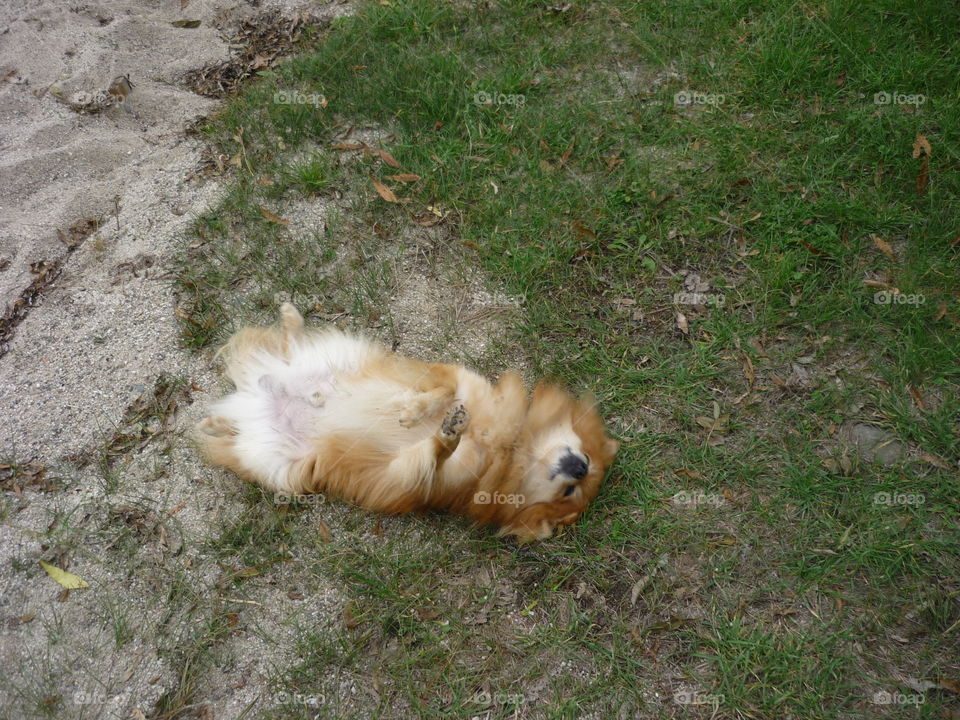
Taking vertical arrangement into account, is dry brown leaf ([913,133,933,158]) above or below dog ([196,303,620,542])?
above

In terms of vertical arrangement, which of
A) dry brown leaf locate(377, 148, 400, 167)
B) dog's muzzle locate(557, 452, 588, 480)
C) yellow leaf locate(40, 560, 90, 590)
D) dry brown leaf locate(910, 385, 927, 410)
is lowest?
yellow leaf locate(40, 560, 90, 590)

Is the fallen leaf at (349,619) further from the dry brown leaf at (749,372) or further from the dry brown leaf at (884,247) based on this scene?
the dry brown leaf at (884,247)

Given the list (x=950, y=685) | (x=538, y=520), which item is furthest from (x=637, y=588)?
(x=950, y=685)

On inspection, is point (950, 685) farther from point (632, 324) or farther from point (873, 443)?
point (632, 324)

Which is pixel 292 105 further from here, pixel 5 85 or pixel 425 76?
pixel 5 85

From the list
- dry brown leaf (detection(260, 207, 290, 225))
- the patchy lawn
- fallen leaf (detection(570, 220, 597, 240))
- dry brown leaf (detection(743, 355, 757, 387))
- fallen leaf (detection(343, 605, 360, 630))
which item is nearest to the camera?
the patchy lawn

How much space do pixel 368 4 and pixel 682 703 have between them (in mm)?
6134

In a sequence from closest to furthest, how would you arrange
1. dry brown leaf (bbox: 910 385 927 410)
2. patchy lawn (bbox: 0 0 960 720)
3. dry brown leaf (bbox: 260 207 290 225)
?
patchy lawn (bbox: 0 0 960 720), dry brown leaf (bbox: 910 385 927 410), dry brown leaf (bbox: 260 207 290 225)

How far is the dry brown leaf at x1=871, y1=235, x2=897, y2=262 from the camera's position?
4062mm

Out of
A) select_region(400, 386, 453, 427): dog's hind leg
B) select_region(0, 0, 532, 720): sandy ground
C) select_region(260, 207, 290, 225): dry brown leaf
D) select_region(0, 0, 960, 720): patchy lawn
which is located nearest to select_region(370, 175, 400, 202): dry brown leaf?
select_region(0, 0, 960, 720): patchy lawn

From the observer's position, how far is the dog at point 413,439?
10.8 feet

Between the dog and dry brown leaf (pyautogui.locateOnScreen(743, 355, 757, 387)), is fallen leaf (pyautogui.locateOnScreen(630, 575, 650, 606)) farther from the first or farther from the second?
dry brown leaf (pyautogui.locateOnScreen(743, 355, 757, 387))

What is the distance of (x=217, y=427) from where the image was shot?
11.5ft

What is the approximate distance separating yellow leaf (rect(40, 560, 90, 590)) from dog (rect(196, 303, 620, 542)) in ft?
2.90
